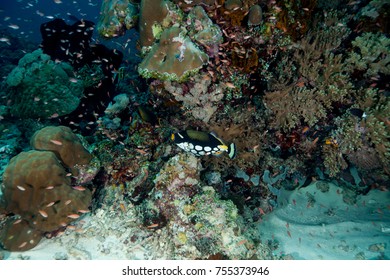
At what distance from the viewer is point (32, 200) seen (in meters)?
4.50

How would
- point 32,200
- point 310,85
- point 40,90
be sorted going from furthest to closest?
point 40,90, point 310,85, point 32,200

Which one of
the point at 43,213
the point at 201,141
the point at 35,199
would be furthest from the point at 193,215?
the point at 35,199

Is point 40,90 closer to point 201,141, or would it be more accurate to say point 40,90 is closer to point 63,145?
point 63,145

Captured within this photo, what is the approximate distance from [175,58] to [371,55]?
12.9ft

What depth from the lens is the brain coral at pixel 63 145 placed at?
196 inches

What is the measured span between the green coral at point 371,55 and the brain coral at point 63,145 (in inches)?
232

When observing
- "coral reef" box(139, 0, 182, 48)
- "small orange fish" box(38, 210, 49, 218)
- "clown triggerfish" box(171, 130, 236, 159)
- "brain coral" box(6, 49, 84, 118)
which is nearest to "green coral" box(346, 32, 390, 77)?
"clown triggerfish" box(171, 130, 236, 159)

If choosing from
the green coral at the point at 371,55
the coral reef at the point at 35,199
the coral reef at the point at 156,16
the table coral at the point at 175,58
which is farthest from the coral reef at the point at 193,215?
the green coral at the point at 371,55

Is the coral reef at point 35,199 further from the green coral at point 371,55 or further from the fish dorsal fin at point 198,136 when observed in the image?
the green coral at point 371,55

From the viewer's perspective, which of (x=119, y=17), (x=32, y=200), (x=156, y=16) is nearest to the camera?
(x=32, y=200)

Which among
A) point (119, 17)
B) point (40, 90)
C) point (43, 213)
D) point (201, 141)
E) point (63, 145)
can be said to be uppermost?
point (119, 17)

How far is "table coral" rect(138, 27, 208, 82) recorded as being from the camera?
15.5 feet
